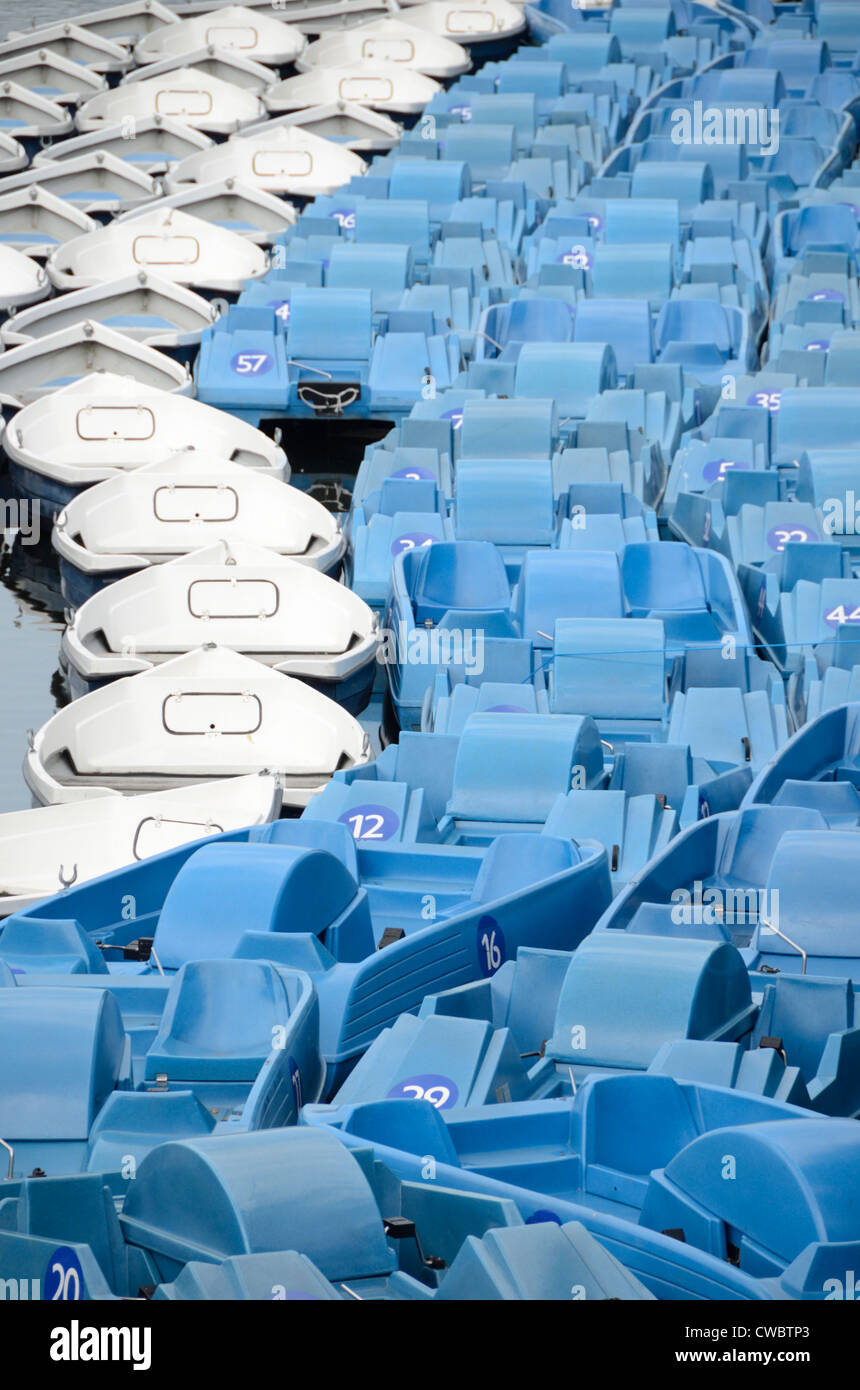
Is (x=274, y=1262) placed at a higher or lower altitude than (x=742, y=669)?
higher

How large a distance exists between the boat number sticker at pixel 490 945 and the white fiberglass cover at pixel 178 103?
65.0ft

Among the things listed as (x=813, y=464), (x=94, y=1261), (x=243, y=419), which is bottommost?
(x=243, y=419)

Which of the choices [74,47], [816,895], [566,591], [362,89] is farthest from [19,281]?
[816,895]

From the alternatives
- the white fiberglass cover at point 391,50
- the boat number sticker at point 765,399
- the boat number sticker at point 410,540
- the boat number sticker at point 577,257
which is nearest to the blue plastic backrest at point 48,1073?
the boat number sticker at point 410,540

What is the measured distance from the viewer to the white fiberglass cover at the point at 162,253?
22.6m

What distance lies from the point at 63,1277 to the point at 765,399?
479 inches

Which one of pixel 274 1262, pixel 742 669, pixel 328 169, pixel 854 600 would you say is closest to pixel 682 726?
pixel 742 669

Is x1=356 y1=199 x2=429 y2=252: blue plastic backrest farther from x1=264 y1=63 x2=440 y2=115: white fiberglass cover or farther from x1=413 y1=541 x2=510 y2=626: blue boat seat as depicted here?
x1=413 y1=541 x2=510 y2=626: blue boat seat

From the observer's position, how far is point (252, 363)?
63.6ft

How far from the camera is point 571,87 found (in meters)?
26.5

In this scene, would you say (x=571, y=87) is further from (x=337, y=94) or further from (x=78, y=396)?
(x=78, y=396)

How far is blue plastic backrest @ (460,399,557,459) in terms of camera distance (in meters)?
16.2

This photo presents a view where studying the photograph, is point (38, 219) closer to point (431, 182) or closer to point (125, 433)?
point (431, 182)
